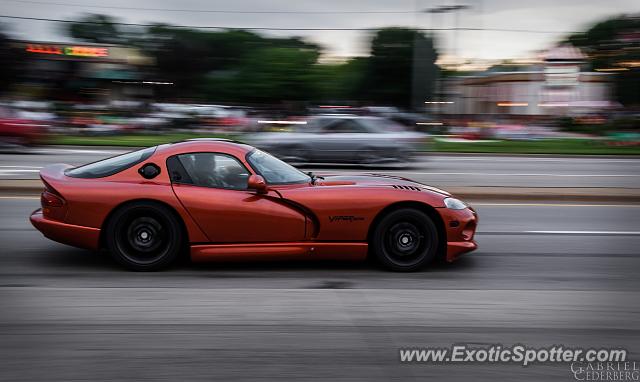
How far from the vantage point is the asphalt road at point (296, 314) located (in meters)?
3.83

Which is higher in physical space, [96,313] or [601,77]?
[601,77]

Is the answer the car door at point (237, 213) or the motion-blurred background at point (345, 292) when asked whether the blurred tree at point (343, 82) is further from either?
the car door at point (237, 213)

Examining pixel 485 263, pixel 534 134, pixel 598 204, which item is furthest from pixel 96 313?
pixel 534 134

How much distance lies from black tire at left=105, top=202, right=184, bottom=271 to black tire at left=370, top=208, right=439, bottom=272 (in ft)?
5.79

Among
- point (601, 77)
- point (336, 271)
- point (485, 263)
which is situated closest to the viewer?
point (336, 271)

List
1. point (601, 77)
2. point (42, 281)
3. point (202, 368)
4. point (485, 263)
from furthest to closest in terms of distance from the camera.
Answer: point (601, 77), point (485, 263), point (42, 281), point (202, 368)

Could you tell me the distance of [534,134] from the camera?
3794cm

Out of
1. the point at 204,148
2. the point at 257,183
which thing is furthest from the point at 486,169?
the point at 257,183

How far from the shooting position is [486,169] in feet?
57.5

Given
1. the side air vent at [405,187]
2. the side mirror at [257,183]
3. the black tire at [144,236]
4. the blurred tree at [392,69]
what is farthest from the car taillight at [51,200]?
the blurred tree at [392,69]

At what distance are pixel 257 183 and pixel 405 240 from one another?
1426 millimetres

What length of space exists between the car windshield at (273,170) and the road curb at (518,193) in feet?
15.7

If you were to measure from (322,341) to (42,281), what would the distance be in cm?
278

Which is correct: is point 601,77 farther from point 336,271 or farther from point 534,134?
point 336,271
